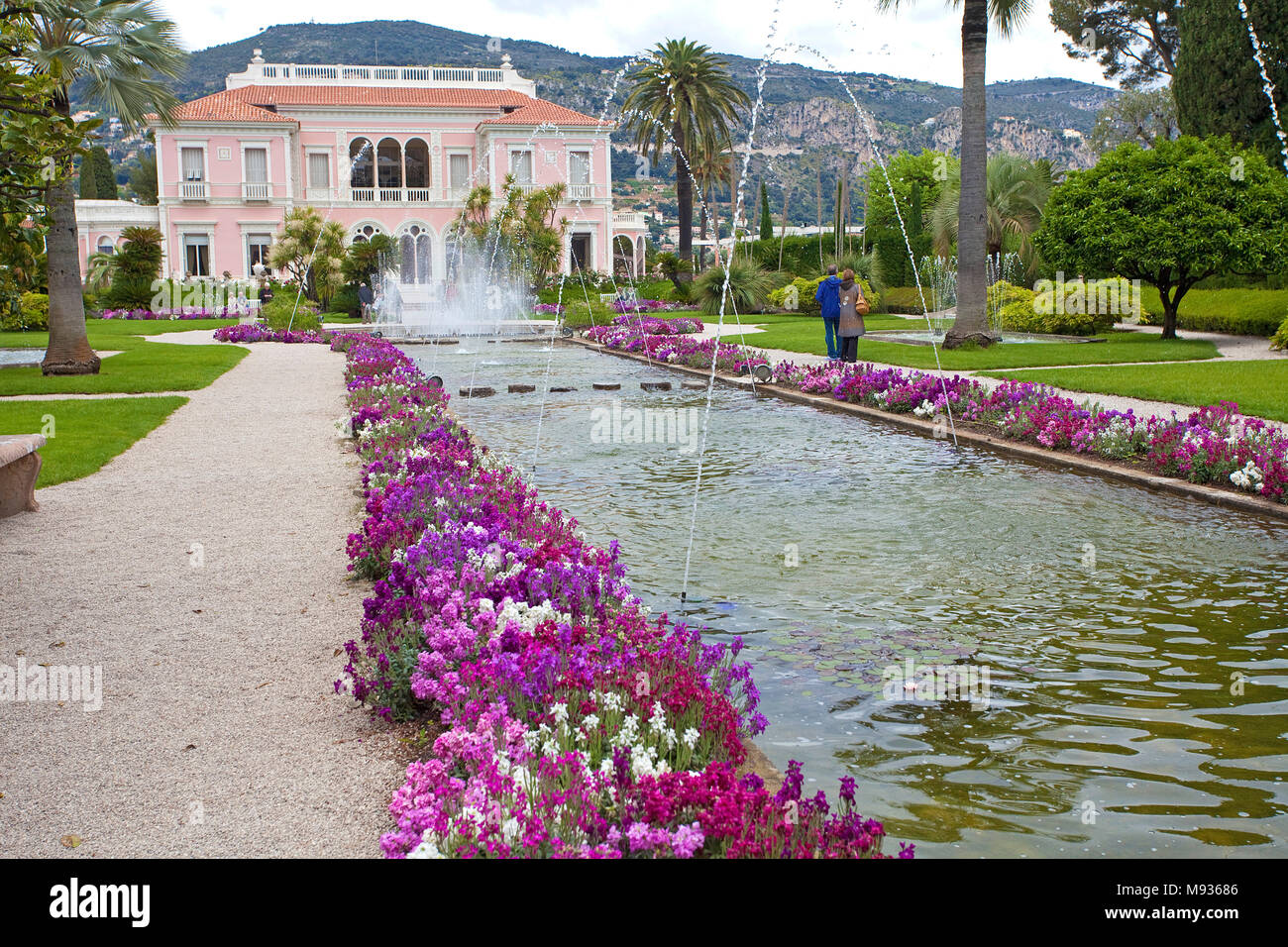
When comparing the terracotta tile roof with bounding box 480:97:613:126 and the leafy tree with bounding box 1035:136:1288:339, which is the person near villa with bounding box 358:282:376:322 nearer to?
the terracotta tile roof with bounding box 480:97:613:126

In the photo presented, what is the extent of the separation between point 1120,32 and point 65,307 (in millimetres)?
42540

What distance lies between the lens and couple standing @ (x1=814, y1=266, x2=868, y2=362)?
16.6m

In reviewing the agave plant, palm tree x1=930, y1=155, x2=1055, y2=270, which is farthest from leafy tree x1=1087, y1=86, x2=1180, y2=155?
the agave plant

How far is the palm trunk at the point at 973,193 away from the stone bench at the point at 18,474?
1588 cm

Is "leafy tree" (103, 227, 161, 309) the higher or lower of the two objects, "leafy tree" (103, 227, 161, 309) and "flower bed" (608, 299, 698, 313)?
the higher

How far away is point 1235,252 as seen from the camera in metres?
21.2

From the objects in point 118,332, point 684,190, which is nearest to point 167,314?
point 118,332

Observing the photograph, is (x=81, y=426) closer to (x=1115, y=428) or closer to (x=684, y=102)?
(x=1115, y=428)

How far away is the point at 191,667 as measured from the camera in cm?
496

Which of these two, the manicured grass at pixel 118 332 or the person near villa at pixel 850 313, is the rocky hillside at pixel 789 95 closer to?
the manicured grass at pixel 118 332

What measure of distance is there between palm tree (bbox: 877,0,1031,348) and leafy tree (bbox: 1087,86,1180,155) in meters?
30.0

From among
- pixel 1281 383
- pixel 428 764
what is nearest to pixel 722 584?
pixel 428 764
